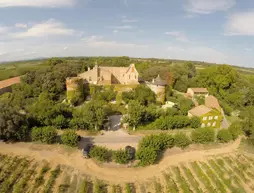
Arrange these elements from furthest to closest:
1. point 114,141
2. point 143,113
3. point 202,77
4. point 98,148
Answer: point 202,77 < point 143,113 < point 114,141 < point 98,148

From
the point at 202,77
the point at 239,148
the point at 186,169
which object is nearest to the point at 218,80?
the point at 202,77

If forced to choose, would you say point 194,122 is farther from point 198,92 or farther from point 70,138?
point 70,138

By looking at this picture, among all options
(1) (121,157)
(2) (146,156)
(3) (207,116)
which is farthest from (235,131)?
(1) (121,157)

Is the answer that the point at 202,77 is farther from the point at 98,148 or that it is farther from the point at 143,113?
the point at 98,148

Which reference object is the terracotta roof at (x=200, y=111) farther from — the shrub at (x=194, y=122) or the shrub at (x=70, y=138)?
the shrub at (x=70, y=138)

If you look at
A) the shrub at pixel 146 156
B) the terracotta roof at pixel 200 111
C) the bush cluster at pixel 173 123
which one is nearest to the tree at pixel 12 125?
the shrub at pixel 146 156

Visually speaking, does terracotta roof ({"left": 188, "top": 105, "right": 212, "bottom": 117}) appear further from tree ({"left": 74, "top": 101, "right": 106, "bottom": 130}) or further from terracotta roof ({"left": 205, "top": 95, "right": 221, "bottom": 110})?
tree ({"left": 74, "top": 101, "right": 106, "bottom": 130})
